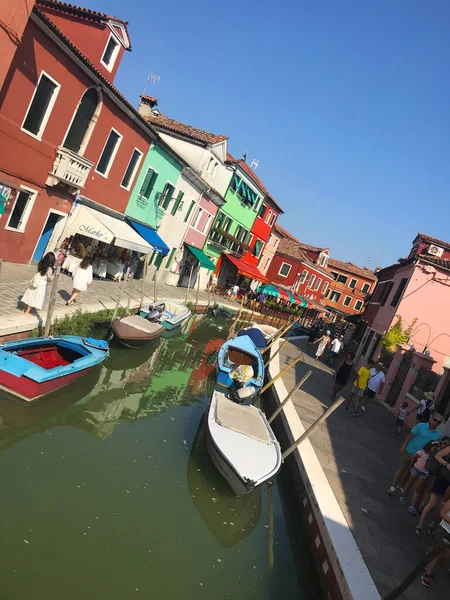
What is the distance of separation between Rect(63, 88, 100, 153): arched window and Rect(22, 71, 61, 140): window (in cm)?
136

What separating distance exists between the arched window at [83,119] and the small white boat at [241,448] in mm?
10689

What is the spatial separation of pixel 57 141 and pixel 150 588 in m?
13.3

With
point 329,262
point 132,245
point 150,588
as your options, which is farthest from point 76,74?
point 329,262

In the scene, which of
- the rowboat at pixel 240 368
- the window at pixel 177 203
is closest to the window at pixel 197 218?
the window at pixel 177 203

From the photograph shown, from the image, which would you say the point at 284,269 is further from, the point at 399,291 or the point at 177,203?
the point at 399,291

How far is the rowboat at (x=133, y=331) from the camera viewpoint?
1327cm

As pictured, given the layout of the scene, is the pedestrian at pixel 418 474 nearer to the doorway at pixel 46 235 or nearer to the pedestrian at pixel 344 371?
the pedestrian at pixel 344 371

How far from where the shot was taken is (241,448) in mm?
8328

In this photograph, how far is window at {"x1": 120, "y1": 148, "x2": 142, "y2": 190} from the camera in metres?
20.0

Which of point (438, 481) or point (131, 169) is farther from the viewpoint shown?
point (131, 169)

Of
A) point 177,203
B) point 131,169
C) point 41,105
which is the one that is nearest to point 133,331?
point 41,105

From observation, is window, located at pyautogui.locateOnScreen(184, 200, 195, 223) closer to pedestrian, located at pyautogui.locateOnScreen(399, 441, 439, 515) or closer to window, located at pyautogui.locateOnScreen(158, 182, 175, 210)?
window, located at pyautogui.locateOnScreen(158, 182, 175, 210)

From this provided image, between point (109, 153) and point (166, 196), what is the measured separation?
6848 mm

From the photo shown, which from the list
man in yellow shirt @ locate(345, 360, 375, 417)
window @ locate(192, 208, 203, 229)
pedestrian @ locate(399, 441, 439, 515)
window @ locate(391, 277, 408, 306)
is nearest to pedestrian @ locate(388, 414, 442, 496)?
pedestrian @ locate(399, 441, 439, 515)
